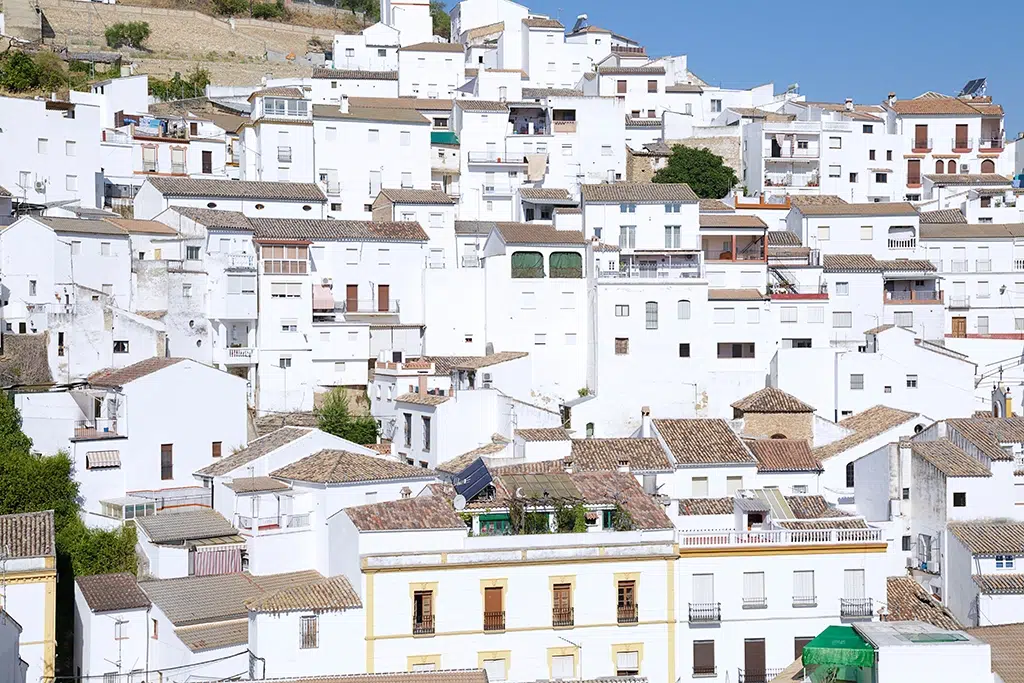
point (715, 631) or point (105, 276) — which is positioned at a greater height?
point (105, 276)

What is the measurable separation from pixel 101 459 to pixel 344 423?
26.6 feet

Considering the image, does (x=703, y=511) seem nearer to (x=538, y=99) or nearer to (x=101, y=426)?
(x=101, y=426)

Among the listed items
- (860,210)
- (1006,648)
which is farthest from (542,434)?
(860,210)

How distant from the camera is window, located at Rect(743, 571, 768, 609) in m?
32.9

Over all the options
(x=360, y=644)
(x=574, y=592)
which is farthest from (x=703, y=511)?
(x=360, y=644)

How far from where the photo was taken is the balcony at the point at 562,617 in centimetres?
3200

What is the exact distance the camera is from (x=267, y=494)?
3625cm

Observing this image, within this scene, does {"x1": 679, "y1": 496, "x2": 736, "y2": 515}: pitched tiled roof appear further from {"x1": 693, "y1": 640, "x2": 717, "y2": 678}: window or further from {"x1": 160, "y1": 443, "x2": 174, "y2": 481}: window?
{"x1": 160, "y1": 443, "x2": 174, "y2": 481}: window

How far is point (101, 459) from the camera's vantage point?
3975cm

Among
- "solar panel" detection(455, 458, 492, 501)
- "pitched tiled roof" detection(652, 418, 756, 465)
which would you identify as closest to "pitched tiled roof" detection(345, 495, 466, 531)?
"solar panel" detection(455, 458, 492, 501)

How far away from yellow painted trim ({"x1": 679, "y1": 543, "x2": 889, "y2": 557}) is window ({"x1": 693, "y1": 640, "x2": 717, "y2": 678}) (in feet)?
6.65

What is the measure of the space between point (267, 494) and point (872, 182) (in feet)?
135

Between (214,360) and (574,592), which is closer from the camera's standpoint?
(574,592)

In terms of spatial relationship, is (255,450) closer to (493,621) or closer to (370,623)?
(370,623)
